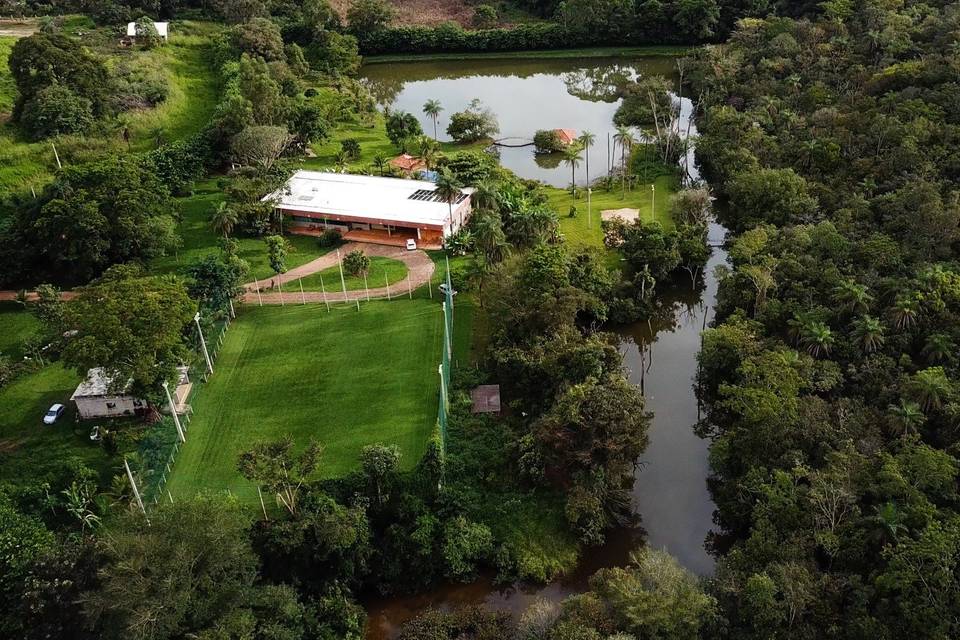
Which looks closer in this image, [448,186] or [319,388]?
[319,388]

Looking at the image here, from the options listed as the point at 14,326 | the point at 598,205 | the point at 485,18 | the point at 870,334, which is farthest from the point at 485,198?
the point at 485,18

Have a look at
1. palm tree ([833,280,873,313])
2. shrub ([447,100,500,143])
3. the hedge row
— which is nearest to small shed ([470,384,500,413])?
palm tree ([833,280,873,313])

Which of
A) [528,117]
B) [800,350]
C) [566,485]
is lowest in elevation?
[566,485]

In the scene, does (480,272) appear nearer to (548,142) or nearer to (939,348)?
(939,348)

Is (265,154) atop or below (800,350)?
atop

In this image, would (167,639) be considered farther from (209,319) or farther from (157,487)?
(209,319)

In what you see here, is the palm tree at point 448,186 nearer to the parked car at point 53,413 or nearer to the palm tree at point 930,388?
the parked car at point 53,413

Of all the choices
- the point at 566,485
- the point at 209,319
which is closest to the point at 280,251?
the point at 209,319
